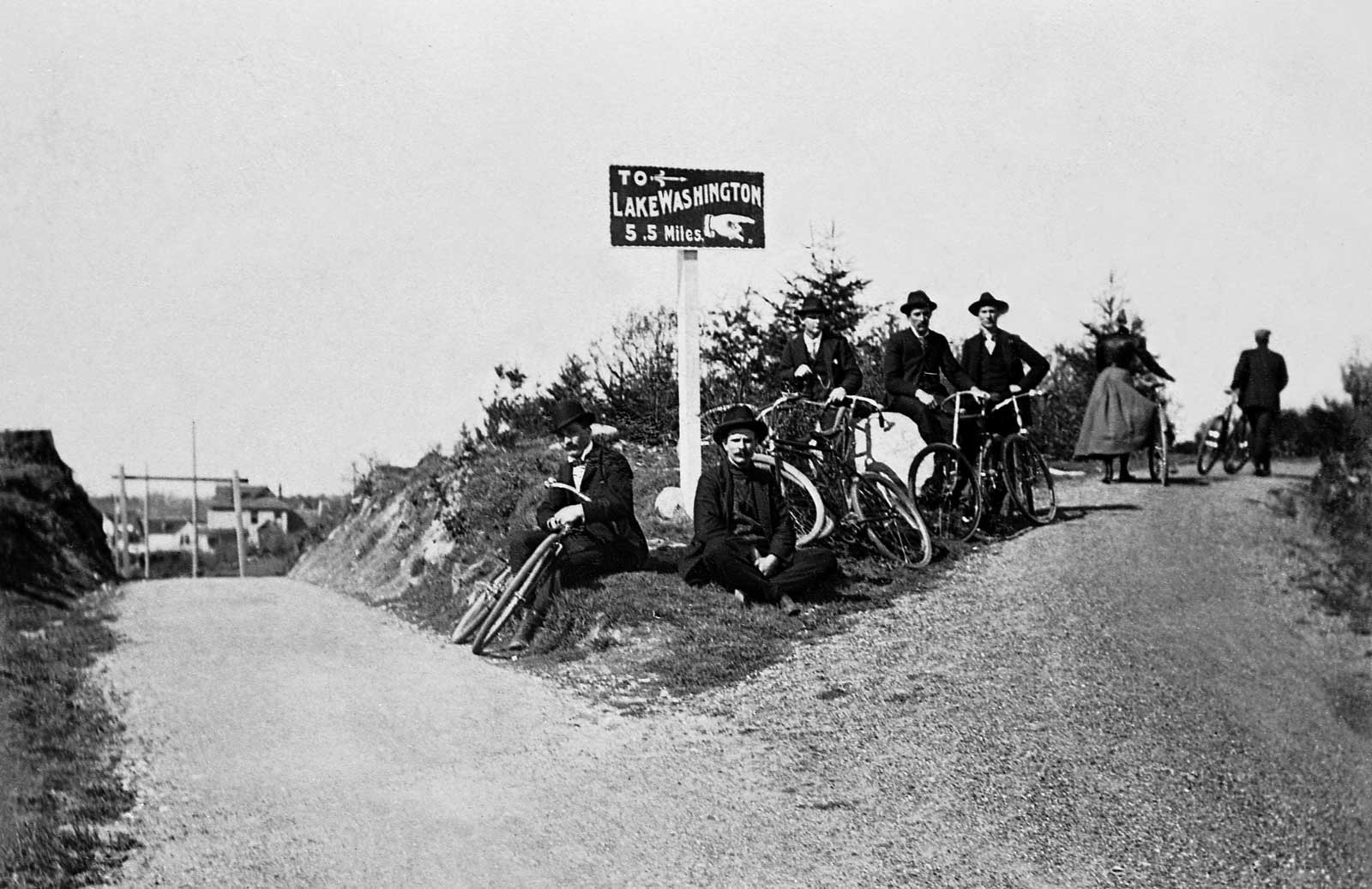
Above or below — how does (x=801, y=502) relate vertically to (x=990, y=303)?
below

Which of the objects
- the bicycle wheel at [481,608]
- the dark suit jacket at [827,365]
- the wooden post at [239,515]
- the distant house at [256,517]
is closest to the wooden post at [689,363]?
the dark suit jacket at [827,365]

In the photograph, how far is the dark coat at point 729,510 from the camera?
873cm

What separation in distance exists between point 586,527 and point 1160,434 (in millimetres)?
5047

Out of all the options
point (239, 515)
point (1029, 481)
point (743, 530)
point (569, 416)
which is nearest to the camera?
point (743, 530)

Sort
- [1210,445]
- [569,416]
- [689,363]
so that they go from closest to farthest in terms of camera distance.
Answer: [569,416]
[689,363]
[1210,445]

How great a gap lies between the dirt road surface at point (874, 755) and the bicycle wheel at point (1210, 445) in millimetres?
1107

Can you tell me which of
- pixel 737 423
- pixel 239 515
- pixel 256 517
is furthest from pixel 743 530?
pixel 256 517

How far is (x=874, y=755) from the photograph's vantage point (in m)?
6.63

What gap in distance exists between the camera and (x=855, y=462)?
10.3 meters

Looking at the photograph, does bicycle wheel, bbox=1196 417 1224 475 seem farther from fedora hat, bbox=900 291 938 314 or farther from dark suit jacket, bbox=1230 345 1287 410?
fedora hat, bbox=900 291 938 314

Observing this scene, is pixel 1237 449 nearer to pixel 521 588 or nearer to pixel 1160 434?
pixel 1160 434

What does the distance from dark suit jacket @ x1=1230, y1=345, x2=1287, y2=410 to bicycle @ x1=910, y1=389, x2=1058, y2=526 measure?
156 centimetres

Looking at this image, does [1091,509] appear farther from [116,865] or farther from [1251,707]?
[116,865]

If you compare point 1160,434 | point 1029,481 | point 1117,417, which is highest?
point 1117,417
